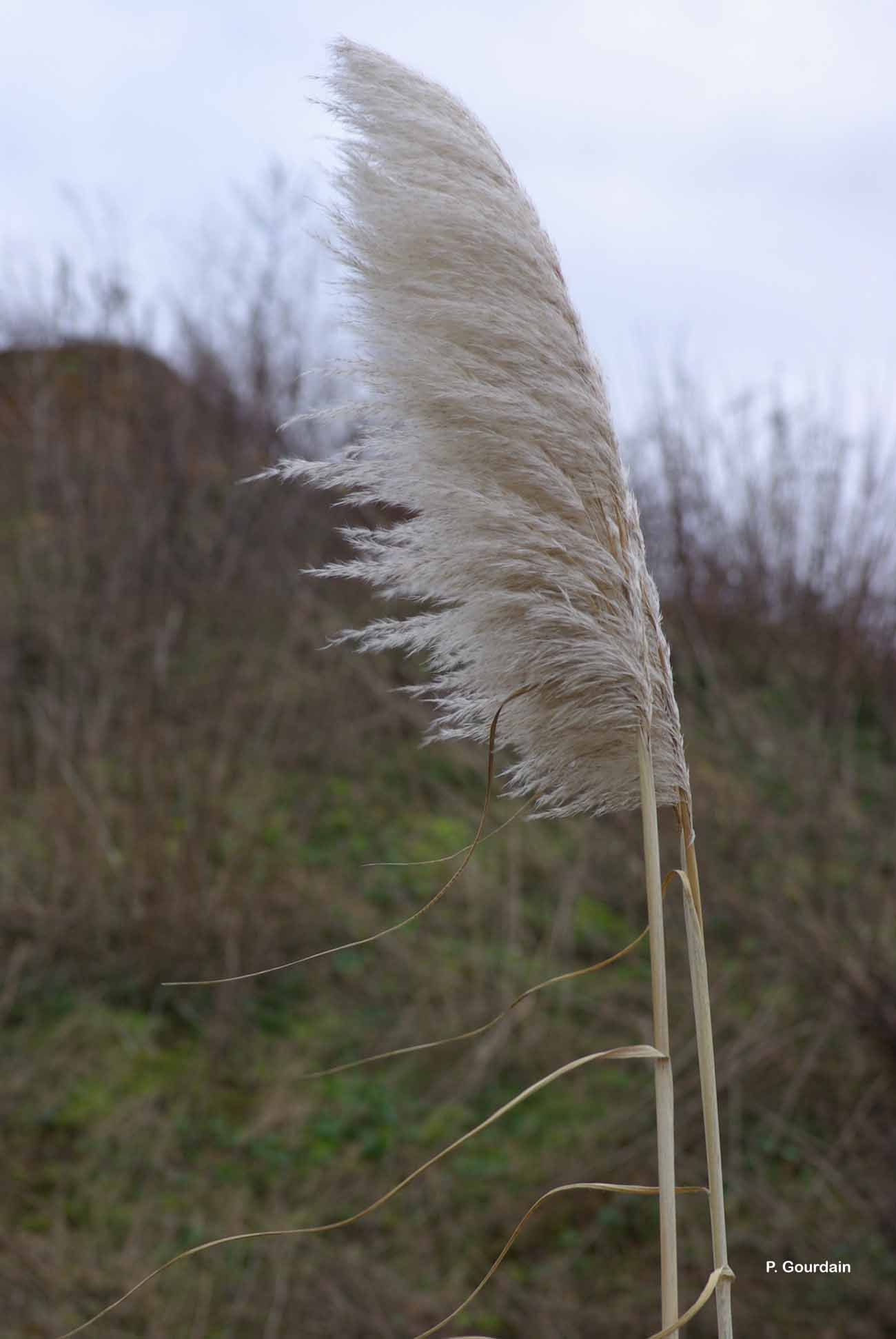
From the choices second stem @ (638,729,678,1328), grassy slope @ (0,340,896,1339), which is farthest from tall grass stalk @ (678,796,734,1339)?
grassy slope @ (0,340,896,1339)

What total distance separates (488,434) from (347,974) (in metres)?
4.78

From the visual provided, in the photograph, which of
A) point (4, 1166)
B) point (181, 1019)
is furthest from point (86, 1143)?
point (181, 1019)

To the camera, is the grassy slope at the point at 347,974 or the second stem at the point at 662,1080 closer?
the second stem at the point at 662,1080

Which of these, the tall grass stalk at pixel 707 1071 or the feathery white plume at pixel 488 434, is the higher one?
the feathery white plume at pixel 488 434

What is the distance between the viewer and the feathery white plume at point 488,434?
0.99 meters

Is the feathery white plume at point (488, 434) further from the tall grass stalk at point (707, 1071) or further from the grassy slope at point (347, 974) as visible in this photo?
the grassy slope at point (347, 974)

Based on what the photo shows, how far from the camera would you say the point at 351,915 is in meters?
5.63

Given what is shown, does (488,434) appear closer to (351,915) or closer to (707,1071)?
(707,1071)

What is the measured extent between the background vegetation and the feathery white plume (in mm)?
3526

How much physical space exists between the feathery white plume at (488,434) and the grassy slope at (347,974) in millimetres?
3201

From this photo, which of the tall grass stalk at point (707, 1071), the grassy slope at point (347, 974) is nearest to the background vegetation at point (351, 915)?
the grassy slope at point (347, 974)

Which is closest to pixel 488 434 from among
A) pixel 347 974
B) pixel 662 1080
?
pixel 662 1080

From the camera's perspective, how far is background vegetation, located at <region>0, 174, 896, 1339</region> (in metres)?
4.19

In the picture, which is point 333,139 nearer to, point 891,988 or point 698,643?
point 891,988
